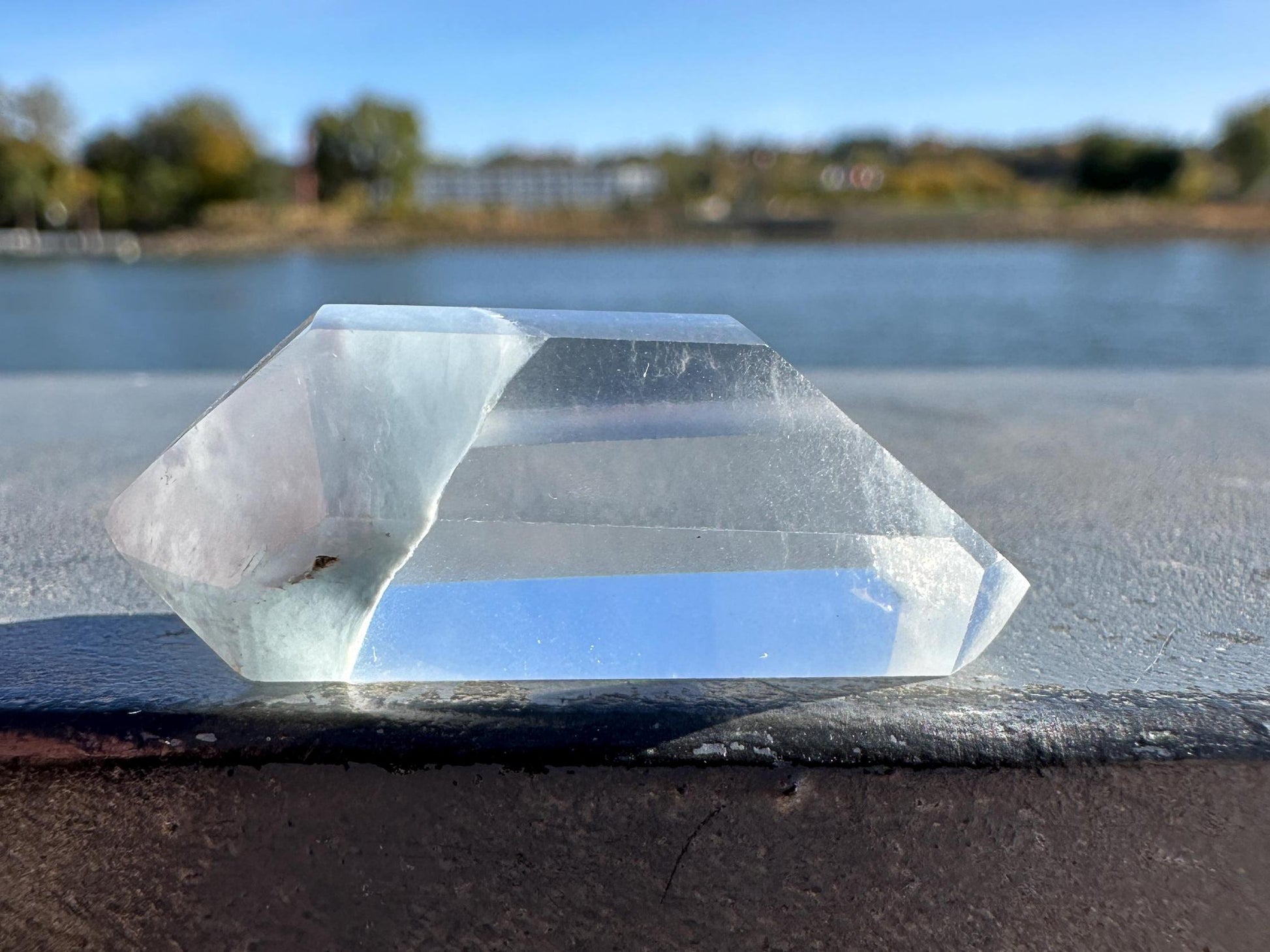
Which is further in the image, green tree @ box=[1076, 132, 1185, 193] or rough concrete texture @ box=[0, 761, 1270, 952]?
green tree @ box=[1076, 132, 1185, 193]

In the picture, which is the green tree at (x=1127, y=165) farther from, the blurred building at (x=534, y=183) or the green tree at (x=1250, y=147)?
the blurred building at (x=534, y=183)

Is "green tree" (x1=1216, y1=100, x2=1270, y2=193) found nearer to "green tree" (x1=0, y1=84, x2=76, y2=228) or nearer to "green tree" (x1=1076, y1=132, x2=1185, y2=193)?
"green tree" (x1=1076, y1=132, x2=1185, y2=193)

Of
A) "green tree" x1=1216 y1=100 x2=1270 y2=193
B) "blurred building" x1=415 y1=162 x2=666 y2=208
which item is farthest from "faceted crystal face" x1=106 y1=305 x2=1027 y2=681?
"blurred building" x1=415 y1=162 x2=666 y2=208

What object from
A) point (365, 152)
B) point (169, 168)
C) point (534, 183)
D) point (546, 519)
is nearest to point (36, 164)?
point (169, 168)

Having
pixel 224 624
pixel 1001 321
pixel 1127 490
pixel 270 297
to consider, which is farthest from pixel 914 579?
pixel 270 297

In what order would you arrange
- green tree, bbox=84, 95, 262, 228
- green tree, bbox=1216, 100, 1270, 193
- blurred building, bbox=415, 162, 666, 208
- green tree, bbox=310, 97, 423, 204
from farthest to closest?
1. blurred building, bbox=415, 162, 666, 208
2. green tree, bbox=310, 97, 423, 204
3. green tree, bbox=84, 95, 262, 228
4. green tree, bbox=1216, 100, 1270, 193

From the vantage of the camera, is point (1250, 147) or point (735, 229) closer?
point (735, 229)

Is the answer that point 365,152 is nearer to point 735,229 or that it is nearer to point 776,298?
point 735,229

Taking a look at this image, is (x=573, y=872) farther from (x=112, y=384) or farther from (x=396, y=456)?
(x=112, y=384)
